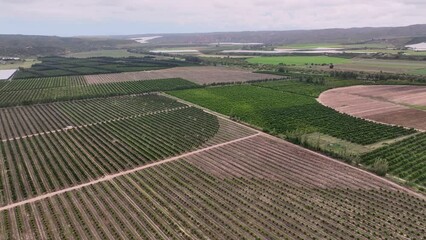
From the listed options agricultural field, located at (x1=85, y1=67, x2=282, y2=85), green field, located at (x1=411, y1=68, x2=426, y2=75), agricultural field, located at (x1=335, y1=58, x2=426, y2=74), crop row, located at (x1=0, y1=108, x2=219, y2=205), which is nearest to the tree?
crop row, located at (x1=0, y1=108, x2=219, y2=205)

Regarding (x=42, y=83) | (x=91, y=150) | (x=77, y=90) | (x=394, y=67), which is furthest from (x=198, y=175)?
(x=394, y=67)

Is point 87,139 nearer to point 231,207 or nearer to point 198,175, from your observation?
point 198,175

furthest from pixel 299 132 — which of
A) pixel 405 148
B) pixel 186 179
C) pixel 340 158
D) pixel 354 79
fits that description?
pixel 354 79

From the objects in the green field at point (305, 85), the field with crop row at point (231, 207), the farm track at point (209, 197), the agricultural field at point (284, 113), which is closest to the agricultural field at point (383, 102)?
the green field at point (305, 85)

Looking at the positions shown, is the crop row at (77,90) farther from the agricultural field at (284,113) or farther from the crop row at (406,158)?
the crop row at (406,158)

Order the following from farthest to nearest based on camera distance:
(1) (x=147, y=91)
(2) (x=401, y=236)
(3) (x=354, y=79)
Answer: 1. (3) (x=354, y=79)
2. (1) (x=147, y=91)
3. (2) (x=401, y=236)

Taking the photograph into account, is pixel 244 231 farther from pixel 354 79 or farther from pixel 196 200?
pixel 354 79
